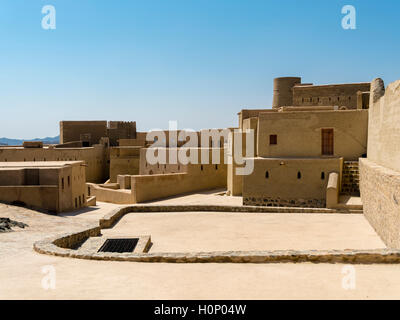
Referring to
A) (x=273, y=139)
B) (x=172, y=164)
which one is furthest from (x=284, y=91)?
(x=273, y=139)

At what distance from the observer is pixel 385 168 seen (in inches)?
432

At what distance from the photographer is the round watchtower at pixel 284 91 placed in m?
31.8

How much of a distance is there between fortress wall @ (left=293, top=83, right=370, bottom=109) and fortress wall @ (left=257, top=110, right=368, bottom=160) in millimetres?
9721

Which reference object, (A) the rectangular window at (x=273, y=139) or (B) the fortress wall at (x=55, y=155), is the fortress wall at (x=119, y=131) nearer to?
(B) the fortress wall at (x=55, y=155)

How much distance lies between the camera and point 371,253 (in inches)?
249

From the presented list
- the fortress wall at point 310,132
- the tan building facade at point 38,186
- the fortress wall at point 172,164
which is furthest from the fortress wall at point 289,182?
the tan building facade at point 38,186

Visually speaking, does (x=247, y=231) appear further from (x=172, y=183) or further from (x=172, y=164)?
(x=172, y=164)

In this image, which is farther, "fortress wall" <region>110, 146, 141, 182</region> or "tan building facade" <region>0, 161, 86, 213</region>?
"fortress wall" <region>110, 146, 141, 182</region>

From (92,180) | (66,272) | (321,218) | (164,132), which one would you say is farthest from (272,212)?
(92,180)

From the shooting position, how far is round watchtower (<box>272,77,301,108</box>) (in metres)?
31.8

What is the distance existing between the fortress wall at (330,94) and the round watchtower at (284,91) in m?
4.65

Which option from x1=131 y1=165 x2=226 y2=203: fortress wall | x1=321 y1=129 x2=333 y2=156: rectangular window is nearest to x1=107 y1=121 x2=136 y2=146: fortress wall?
x1=131 y1=165 x2=226 y2=203: fortress wall

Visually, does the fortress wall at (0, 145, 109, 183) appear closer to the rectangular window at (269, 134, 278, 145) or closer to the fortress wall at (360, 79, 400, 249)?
the rectangular window at (269, 134, 278, 145)
